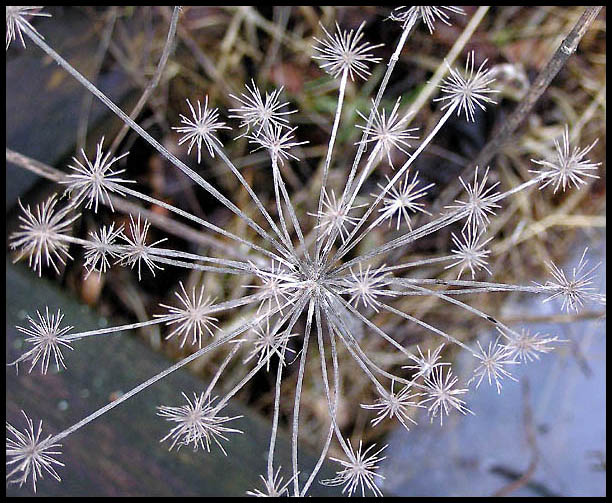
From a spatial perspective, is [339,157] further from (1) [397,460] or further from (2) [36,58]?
(1) [397,460]

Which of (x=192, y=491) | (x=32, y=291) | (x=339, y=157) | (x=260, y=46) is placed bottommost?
(x=192, y=491)

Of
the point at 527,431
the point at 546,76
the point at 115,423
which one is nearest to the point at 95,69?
the point at 115,423

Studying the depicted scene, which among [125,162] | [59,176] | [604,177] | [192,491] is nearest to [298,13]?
[125,162]

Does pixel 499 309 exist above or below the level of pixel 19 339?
above

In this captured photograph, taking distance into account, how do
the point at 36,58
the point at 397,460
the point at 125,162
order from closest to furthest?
the point at 36,58 < the point at 125,162 < the point at 397,460

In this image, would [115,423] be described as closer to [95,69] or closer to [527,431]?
[95,69]

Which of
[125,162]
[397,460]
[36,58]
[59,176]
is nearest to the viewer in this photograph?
[59,176]

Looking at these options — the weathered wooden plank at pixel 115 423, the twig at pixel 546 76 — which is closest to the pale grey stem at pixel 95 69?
the weathered wooden plank at pixel 115 423

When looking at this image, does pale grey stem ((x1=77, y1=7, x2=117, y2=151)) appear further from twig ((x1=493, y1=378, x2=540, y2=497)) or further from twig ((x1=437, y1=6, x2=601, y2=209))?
twig ((x1=493, y1=378, x2=540, y2=497))

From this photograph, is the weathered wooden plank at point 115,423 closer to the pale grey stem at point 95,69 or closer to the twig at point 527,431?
the pale grey stem at point 95,69

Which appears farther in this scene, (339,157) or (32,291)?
(339,157)
